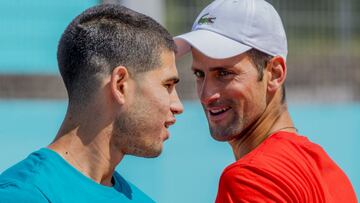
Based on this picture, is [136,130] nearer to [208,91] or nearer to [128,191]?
[128,191]

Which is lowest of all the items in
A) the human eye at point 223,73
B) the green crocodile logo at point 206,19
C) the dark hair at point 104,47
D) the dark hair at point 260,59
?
the human eye at point 223,73

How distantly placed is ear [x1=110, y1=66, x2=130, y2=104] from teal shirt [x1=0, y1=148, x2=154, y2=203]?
22 centimetres

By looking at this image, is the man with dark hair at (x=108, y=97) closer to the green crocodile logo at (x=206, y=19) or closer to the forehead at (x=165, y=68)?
the forehead at (x=165, y=68)

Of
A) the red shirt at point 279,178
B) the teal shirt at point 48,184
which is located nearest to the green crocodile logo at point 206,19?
the red shirt at point 279,178

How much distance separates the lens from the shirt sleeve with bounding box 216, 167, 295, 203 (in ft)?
8.23

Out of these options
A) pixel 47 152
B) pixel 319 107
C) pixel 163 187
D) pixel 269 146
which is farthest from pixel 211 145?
pixel 47 152

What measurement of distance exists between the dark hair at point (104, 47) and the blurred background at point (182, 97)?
62.6 inches

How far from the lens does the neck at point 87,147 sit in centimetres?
236

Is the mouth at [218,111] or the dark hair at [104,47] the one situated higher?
the dark hair at [104,47]

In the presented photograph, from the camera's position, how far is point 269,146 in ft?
8.73

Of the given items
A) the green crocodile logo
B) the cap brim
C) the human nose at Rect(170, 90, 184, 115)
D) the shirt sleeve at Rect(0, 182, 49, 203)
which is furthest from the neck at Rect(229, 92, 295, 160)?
the shirt sleeve at Rect(0, 182, 49, 203)

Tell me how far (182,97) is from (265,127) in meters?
3.44

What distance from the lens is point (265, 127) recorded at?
9.39ft

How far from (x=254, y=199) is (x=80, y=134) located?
20.8 inches
